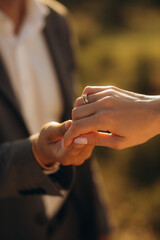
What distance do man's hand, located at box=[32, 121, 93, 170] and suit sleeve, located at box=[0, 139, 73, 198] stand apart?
93 mm

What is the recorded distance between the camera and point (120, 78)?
5.32m

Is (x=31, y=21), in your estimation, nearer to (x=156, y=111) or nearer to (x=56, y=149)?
(x=56, y=149)

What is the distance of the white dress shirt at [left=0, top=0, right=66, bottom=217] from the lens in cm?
160

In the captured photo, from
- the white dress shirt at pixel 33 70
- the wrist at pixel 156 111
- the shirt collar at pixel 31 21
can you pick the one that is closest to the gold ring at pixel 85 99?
the wrist at pixel 156 111

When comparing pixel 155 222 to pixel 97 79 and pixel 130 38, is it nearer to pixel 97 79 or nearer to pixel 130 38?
pixel 97 79

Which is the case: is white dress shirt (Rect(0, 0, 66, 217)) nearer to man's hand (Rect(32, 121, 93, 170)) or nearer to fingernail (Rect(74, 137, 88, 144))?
man's hand (Rect(32, 121, 93, 170))

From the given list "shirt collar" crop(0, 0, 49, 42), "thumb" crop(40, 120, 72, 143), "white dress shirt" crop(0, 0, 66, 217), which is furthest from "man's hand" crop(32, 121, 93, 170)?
"shirt collar" crop(0, 0, 49, 42)

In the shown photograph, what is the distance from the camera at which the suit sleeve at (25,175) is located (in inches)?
42.8

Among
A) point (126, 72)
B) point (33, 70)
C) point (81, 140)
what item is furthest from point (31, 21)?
point (126, 72)

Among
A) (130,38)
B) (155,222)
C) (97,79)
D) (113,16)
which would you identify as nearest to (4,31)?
(155,222)

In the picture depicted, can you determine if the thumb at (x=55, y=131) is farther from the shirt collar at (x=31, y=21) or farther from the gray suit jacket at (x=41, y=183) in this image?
the shirt collar at (x=31, y=21)

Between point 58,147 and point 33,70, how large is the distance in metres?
0.89

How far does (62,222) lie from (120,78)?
3.94 metres

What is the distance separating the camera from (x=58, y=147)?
957mm
